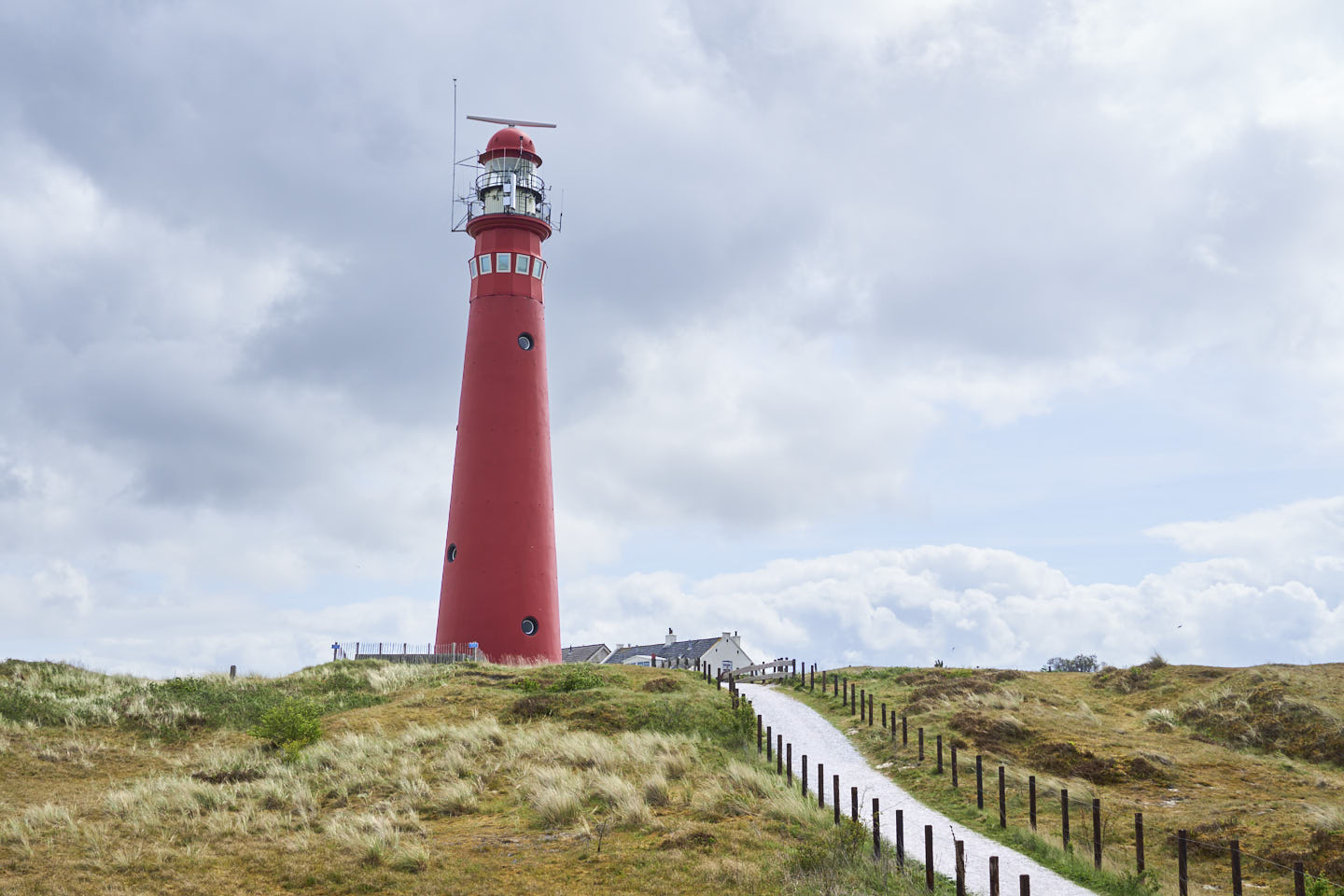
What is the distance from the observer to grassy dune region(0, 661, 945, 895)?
1371 centimetres

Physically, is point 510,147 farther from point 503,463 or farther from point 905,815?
point 905,815

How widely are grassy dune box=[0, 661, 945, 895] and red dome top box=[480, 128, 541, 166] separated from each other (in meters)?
21.2

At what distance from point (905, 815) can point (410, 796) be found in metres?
9.47

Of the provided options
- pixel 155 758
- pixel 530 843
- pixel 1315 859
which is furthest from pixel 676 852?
pixel 155 758

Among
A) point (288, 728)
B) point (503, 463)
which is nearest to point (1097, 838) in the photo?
point (288, 728)

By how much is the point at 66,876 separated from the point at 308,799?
544 cm

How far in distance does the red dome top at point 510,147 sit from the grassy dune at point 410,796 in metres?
21.2

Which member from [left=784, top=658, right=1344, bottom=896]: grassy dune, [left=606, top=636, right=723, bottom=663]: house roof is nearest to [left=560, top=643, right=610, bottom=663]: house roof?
[left=606, top=636, right=723, bottom=663]: house roof

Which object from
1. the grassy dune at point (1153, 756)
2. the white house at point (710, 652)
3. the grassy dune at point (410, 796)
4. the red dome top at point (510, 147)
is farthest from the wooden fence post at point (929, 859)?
the white house at point (710, 652)

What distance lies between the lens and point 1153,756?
25062mm

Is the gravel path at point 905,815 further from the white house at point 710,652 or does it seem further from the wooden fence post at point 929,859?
the white house at point 710,652

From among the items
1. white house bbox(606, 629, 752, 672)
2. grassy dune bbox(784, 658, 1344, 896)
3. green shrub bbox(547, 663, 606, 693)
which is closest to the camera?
grassy dune bbox(784, 658, 1344, 896)

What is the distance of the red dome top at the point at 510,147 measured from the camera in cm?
4088

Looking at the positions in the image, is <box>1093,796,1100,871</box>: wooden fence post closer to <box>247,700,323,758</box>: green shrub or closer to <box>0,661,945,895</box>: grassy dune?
<box>0,661,945,895</box>: grassy dune
